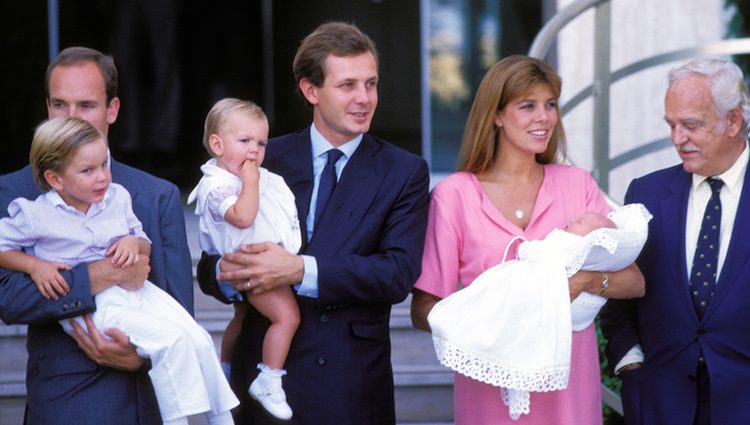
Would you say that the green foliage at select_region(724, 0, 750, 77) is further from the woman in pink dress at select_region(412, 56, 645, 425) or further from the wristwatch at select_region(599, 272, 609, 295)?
the wristwatch at select_region(599, 272, 609, 295)

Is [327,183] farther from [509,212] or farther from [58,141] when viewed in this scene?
[58,141]

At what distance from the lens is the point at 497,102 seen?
3230 mm

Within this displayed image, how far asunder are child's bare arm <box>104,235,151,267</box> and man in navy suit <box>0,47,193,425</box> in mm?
23

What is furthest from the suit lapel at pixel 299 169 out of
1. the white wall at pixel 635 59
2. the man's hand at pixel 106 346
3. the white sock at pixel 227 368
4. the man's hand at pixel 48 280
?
the white wall at pixel 635 59

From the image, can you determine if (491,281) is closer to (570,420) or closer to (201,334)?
(570,420)

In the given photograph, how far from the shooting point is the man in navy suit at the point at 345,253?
305 centimetres

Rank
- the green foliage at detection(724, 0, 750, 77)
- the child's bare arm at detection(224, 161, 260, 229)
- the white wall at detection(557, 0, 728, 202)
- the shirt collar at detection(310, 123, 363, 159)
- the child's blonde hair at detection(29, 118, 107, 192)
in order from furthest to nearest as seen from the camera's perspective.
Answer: the green foliage at detection(724, 0, 750, 77)
the white wall at detection(557, 0, 728, 202)
the shirt collar at detection(310, 123, 363, 159)
the child's bare arm at detection(224, 161, 260, 229)
the child's blonde hair at detection(29, 118, 107, 192)

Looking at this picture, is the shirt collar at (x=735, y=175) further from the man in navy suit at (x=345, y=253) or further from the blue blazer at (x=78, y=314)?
the blue blazer at (x=78, y=314)

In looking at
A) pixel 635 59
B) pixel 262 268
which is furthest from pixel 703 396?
pixel 635 59

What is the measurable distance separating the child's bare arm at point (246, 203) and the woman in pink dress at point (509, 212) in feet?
1.83

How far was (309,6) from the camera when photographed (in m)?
9.47

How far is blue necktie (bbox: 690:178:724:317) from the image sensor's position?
309 centimetres

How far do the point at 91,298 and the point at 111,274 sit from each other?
79mm

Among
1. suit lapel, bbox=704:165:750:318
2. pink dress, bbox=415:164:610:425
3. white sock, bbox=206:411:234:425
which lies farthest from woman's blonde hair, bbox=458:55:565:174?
white sock, bbox=206:411:234:425
